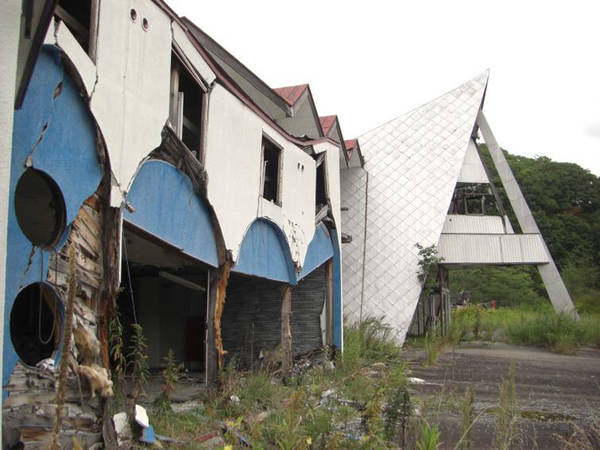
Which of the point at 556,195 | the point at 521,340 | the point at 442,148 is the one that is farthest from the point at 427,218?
the point at 556,195

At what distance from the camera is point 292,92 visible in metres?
10.7

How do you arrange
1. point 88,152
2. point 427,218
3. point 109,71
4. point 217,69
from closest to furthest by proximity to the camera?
point 88,152, point 109,71, point 217,69, point 427,218

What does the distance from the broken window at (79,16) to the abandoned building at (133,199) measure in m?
0.02

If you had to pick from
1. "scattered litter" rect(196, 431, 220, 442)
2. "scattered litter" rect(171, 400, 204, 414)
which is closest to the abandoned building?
"scattered litter" rect(171, 400, 204, 414)

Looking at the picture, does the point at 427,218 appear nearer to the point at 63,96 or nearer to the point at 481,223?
the point at 481,223

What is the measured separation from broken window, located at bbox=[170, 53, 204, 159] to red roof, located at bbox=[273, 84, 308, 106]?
246cm

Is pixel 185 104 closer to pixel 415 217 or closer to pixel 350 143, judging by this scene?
pixel 350 143

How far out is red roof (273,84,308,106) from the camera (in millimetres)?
10266

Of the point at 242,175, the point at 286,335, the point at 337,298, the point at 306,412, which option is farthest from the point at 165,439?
→ the point at 337,298

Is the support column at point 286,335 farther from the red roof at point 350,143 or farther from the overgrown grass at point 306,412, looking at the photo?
the red roof at point 350,143

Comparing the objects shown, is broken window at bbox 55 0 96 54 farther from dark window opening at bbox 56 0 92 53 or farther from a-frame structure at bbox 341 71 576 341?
a-frame structure at bbox 341 71 576 341

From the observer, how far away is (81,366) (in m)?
4.18

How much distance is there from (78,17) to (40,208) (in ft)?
7.43

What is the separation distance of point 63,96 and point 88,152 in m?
0.48
